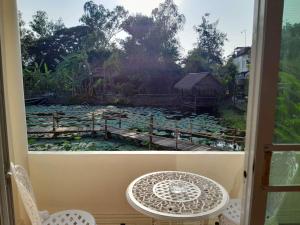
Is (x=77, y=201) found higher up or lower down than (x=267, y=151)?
lower down

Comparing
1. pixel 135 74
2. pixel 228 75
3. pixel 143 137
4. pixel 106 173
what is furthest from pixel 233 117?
pixel 106 173

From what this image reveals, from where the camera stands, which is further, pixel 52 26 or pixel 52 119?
pixel 52 119

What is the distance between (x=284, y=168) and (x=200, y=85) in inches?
59.1

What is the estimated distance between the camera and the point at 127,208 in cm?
238

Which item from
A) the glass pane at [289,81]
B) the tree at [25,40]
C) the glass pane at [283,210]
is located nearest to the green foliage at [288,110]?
the glass pane at [289,81]

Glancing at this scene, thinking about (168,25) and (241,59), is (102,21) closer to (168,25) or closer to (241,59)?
(168,25)

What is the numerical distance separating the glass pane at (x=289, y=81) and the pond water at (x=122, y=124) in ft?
5.02

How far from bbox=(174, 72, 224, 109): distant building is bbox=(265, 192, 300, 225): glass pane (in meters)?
1.50

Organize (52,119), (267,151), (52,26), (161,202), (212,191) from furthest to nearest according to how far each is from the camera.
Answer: (52,119) → (52,26) → (212,191) → (161,202) → (267,151)

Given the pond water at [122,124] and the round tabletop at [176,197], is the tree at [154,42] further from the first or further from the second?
the round tabletop at [176,197]

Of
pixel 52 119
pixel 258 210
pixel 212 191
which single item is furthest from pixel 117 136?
pixel 258 210

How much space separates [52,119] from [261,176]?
1999 mm

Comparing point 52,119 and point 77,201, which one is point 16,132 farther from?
point 77,201

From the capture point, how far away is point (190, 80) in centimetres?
239
